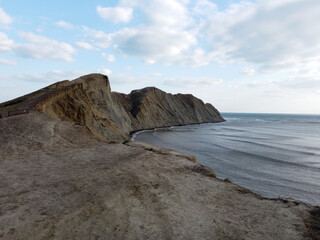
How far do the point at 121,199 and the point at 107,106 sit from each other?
2804 centimetres

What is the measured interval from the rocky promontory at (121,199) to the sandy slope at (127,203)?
0.8 inches

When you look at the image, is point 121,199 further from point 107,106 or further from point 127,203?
point 107,106

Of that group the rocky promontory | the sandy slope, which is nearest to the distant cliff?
the rocky promontory

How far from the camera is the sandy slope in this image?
4316mm

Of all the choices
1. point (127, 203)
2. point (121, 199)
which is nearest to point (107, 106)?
point (121, 199)

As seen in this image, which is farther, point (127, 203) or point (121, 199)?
point (121, 199)

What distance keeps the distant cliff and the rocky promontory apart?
19.7 ft

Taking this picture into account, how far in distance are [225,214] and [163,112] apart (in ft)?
190

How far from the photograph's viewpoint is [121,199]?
557 centimetres

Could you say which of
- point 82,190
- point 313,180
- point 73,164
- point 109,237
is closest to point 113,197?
point 82,190

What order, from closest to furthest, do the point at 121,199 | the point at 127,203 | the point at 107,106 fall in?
the point at 127,203 → the point at 121,199 → the point at 107,106

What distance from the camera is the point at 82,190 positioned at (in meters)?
5.98

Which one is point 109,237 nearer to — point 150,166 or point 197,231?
point 197,231

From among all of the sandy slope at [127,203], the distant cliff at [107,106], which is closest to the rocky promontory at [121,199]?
the sandy slope at [127,203]
